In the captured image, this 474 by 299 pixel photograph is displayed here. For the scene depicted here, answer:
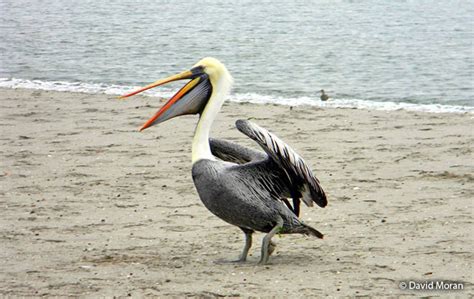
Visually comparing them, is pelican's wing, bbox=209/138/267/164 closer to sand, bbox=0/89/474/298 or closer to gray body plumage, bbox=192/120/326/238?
gray body plumage, bbox=192/120/326/238

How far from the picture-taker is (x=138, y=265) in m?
6.09

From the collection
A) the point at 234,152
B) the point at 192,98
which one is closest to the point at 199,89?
the point at 192,98

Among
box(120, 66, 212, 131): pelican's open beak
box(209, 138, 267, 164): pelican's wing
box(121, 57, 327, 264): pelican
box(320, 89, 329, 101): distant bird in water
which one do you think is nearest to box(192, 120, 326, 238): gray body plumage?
box(121, 57, 327, 264): pelican

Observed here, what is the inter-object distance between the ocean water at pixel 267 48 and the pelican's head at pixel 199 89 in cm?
563

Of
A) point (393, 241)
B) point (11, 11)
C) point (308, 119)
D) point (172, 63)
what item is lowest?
point (11, 11)

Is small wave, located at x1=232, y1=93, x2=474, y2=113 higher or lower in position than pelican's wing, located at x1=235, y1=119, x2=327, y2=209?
lower

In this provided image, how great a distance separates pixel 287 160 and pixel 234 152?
0.62 metres

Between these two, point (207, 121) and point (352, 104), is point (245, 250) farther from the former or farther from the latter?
point (352, 104)

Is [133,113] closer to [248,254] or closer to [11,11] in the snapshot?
[248,254]

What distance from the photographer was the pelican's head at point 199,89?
632cm

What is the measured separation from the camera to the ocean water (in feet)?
44.3

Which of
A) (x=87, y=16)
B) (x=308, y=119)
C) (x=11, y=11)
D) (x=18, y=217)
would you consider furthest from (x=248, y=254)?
(x=11, y=11)

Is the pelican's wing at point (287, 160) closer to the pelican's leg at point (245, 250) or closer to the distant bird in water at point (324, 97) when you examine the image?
the pelican's leg at point (245, 250)

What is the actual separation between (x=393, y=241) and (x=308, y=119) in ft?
14.4
